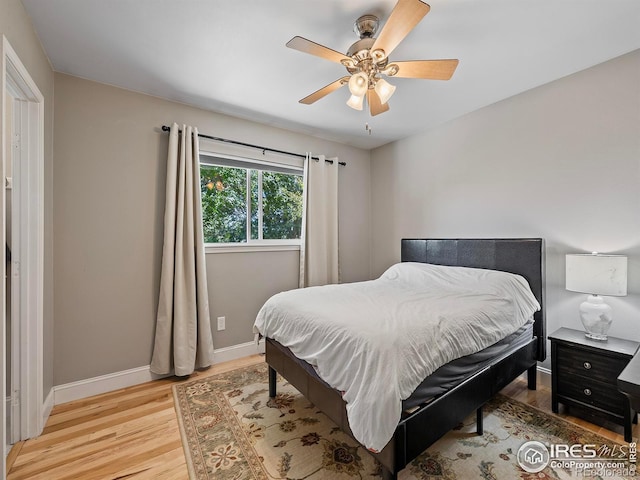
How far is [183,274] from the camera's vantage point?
256cm

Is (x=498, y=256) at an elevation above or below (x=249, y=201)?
below

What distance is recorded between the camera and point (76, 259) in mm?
2242

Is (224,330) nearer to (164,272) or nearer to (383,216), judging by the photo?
(164,272)

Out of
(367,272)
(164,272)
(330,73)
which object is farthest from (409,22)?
(367,272)

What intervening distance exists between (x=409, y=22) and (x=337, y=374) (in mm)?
1746

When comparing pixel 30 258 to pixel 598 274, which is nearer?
pixel 30 258

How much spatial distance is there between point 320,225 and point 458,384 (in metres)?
2.27

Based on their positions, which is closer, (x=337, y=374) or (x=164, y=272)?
(x=337, y=374)

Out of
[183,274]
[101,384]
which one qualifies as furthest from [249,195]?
[101,384]

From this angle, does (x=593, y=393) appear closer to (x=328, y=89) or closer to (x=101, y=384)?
(x=328, y=89)

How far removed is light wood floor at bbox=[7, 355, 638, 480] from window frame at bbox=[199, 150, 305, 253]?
1368 mm

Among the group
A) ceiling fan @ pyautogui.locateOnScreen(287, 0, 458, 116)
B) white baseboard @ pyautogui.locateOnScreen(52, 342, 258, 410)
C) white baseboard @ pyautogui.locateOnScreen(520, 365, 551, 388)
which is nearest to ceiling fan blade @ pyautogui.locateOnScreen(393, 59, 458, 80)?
ceiling fan @ pyautogui.locateOnScreen(287, 0, 458, 116)

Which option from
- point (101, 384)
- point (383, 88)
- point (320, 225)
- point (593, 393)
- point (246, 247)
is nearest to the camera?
point (383, 88)

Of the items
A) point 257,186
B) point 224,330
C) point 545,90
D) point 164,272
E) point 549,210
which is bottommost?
point 224,330
